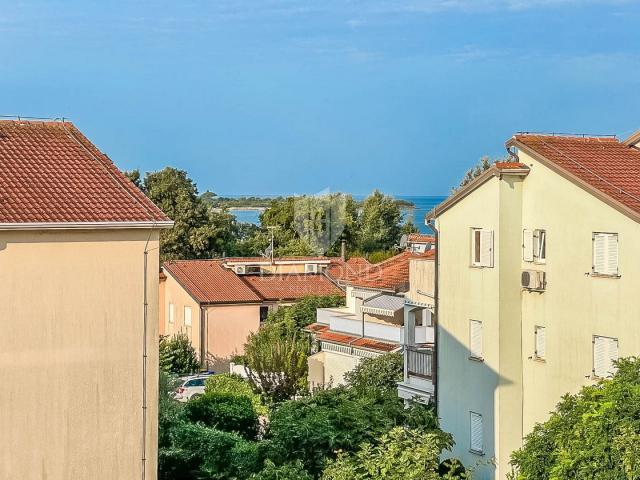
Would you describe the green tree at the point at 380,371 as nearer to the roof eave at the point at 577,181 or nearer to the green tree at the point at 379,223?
the roof eave at the point at 577,181

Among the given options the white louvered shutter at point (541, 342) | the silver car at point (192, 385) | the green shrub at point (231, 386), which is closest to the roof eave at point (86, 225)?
the white louvered shutter at point (541, 342)

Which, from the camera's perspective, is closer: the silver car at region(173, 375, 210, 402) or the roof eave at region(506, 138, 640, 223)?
the roof eave at region(506, 138, 640, 223)

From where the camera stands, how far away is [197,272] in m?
55.3

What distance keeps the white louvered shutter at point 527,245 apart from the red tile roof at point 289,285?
91.6 ft

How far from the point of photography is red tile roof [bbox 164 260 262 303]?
52688 mm

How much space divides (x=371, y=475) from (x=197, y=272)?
1486 inches

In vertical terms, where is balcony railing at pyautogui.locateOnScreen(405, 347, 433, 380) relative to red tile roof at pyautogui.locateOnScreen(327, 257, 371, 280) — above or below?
below

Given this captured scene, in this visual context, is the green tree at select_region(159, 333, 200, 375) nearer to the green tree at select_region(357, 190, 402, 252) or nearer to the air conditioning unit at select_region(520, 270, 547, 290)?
the air conditioning unit at select_region(520, 270, 547, 290)

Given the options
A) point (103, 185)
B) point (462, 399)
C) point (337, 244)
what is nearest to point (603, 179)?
point (462, 399)

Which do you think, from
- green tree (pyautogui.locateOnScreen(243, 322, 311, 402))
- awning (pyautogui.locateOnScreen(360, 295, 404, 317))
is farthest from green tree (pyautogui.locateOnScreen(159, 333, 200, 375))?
awning (pyautogui.locateOnScreen(360, 295, 404, 317))

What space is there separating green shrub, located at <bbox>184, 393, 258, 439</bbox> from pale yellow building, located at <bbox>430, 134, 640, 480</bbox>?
714 cm

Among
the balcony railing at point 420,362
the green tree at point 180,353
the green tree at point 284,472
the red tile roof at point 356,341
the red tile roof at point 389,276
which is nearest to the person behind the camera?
the green tree at point 284,472

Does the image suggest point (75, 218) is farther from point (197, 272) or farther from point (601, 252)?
point (197, 272)

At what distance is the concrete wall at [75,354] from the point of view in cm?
1684
